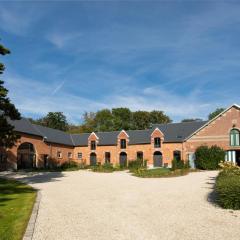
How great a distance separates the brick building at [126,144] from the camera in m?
42.9

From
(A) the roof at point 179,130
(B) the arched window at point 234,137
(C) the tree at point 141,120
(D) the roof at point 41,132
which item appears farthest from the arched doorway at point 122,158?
(C) the tree at point 141,120

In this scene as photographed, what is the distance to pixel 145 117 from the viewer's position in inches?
3440

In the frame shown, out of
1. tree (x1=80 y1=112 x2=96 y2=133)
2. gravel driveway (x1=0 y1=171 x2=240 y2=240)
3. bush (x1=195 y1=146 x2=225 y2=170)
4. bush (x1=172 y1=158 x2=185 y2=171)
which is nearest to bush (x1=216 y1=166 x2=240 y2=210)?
gravel driveway (x1=0 y1=171 x2=240 y2=240)

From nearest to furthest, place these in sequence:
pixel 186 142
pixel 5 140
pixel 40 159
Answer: pixel 5 140
pixel 186 142
pixel 40 159

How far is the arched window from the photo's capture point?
140 feet

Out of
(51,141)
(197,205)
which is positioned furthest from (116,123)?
(197,205)

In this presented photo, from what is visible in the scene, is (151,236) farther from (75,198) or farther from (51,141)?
(51,141)

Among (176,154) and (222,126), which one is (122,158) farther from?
(222,126)

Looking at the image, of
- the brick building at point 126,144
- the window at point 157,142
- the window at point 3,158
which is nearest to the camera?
the window at point 3,158

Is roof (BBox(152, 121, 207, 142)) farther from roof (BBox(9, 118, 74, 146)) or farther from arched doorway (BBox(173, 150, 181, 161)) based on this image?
Result: roof (BBox(9, 118, 74, 146))

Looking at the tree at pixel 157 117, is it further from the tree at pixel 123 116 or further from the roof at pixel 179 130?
the roof at pixel 179 130

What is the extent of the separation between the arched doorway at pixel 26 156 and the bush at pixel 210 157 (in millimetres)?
23202

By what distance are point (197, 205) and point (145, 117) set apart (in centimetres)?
7336

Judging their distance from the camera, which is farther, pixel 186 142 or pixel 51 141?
pixel 51 141
